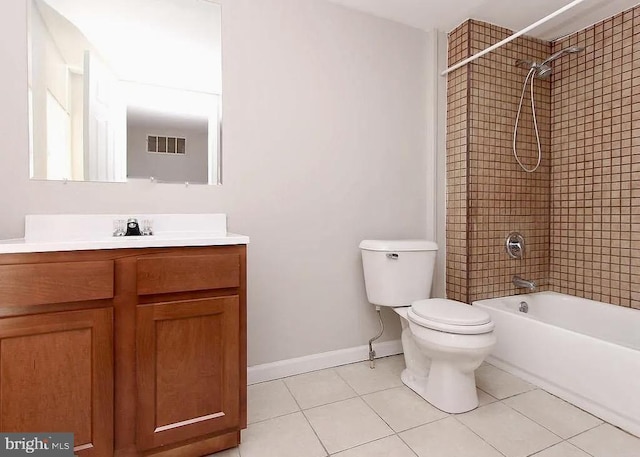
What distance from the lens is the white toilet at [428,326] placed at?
4.82 feet

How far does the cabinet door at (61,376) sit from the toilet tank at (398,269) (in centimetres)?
129

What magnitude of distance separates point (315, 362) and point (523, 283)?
4.96ft

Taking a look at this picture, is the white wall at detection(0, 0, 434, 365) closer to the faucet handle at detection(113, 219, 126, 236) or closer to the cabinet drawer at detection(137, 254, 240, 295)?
the faucet handle at detection(113, 219, 126, 236)

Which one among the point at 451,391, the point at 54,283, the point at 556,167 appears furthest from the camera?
the point at 556,167

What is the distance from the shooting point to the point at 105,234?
1479 millimetres

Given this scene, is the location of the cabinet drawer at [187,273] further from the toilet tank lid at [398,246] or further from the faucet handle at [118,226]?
the toilet tank lid at [398,246]

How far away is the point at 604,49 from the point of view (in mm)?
2098

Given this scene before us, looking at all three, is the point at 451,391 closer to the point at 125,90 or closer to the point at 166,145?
the point at 166,145

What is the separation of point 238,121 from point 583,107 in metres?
2.28

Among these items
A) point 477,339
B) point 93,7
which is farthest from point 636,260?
point 93,7

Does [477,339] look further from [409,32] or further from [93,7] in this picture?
[93,7]

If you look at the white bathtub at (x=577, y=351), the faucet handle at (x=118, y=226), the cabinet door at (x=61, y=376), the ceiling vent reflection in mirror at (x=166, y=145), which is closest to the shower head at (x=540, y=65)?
the white bathtub at (x=577, y=351)

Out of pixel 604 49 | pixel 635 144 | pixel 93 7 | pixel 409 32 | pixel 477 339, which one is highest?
pixel 409 32

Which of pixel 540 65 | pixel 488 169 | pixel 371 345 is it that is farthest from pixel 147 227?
pixel 540 65
